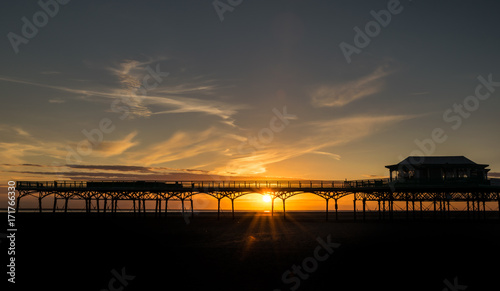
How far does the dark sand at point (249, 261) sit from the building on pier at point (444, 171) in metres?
13.3

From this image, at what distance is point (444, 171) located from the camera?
176 feet

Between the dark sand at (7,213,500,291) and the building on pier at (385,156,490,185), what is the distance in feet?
43.6

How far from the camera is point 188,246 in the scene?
3309 cm

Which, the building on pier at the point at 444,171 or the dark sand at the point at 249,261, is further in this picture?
the building on pier at the point at 444,171

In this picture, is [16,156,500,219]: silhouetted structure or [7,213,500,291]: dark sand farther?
[16,156,500,219]: silhouetted structure

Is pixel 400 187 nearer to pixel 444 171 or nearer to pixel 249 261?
pixel 444 171

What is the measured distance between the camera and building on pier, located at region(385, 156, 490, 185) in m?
53.1

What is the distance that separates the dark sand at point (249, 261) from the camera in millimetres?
20875

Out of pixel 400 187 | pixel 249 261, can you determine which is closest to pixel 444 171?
pixel 400 187

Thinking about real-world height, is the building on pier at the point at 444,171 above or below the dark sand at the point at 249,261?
above

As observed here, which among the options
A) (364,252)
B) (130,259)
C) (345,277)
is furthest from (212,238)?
(345,277)

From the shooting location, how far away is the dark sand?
20.9 m

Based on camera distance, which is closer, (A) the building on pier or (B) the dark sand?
(B) the dark sand

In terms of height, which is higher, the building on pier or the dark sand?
the building on pier
